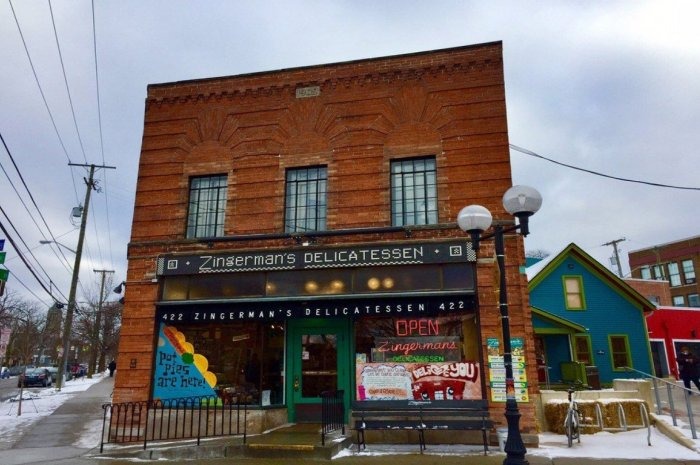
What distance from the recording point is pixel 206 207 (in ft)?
42.5

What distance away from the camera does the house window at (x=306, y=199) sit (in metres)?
12.3

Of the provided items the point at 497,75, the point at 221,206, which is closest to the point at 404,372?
the point at 221,206

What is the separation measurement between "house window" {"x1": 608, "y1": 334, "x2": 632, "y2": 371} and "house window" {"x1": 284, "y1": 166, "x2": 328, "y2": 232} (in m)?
16.7

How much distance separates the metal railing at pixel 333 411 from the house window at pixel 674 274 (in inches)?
1985

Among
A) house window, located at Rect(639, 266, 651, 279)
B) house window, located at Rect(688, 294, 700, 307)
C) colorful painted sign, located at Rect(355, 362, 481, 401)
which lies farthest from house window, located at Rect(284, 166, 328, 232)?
house window, located at Rect(639, 266, 651, 279)

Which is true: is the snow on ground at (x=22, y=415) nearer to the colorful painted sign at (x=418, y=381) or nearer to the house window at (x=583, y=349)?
the colorful painted sign at (x=418, y=381)

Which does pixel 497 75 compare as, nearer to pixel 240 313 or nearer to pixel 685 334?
pixel 240 313

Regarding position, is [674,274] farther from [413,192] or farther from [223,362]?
[223,362]

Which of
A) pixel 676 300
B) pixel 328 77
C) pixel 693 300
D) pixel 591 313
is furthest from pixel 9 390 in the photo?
pixel 676 300

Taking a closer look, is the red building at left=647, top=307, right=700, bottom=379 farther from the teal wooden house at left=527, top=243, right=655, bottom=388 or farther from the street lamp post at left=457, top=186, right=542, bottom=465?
the street lamp post at left=457, top=186, right=542, bottom=465

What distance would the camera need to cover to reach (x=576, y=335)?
72.6 feet

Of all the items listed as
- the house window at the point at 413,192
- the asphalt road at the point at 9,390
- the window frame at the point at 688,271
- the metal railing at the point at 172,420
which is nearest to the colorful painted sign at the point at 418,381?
the metal railing at the point at 172,420

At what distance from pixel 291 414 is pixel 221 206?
5.30 meters

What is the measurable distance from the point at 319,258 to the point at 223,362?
132 inches
